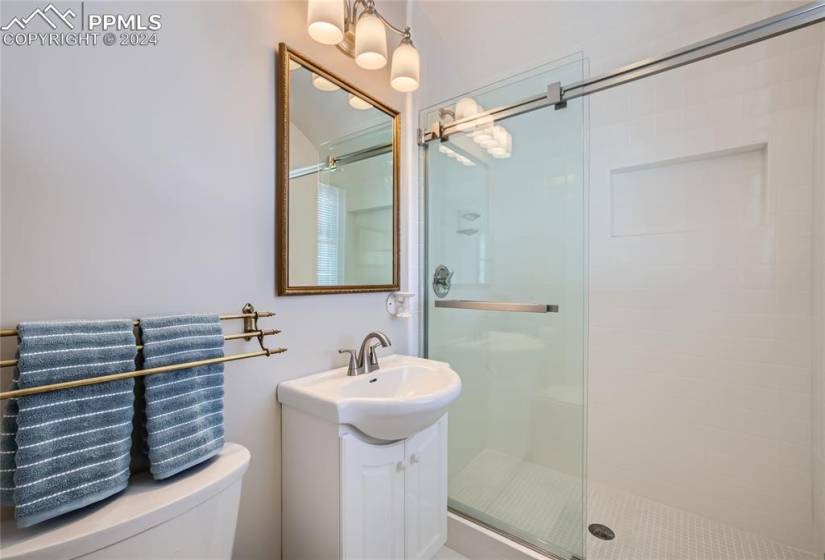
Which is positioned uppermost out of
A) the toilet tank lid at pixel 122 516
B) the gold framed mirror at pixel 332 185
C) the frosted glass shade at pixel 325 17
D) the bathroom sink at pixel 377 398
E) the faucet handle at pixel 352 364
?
the frosted glass shade at pixel 325 17

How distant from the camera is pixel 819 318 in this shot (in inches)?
55.1

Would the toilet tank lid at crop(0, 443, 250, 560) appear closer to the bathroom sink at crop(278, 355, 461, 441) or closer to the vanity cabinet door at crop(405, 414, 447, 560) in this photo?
the bathroom sink at crop(278, 355, 461, 441)

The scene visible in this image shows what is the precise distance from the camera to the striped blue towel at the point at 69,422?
62 cm

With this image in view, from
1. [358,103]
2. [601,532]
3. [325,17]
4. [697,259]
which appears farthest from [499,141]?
[601,532]

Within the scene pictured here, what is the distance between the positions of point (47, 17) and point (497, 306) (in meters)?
1.65

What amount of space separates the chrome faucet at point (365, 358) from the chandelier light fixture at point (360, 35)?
107cm

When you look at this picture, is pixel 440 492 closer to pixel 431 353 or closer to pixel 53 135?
pixel 431 353

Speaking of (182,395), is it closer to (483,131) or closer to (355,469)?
(355,469)

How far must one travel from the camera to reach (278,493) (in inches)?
46.0

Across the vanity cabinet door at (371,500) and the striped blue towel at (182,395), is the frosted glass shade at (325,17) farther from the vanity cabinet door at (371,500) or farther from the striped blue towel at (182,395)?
the vanity cabinet door at (371,500)

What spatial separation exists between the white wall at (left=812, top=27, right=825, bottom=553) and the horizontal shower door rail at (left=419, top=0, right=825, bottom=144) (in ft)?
1.32

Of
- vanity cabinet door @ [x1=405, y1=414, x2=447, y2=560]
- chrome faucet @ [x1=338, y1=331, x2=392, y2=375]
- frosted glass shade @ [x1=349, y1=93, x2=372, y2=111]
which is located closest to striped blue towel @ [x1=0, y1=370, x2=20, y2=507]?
chrome faucet @ [x1=338, y1=331, x2=392, y2=375]

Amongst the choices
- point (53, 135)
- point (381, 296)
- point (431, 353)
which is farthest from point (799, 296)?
point (53, 135)

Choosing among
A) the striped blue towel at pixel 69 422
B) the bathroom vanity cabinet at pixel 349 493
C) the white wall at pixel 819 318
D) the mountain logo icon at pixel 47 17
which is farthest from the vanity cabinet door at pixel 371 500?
the white wall at pixel 819 318
